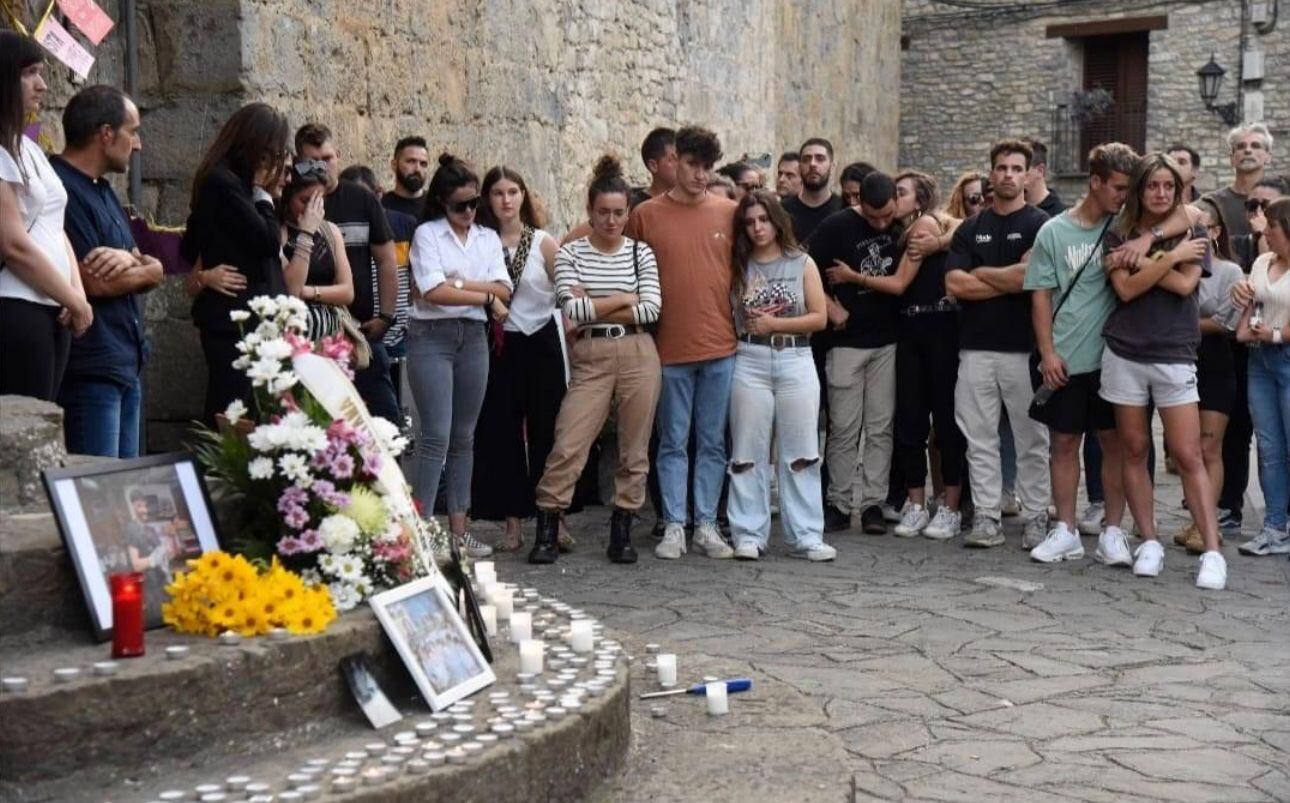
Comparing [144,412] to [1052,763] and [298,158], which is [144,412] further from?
[1052,763]

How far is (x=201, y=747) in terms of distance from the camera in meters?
3.80

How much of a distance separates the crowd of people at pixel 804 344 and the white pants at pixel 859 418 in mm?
14

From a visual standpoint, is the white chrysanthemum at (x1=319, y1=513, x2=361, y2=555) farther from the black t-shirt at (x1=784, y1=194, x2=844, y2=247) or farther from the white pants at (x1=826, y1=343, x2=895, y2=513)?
the black t-shirt at (x1=784, y1=194, x2=844, y2=247)

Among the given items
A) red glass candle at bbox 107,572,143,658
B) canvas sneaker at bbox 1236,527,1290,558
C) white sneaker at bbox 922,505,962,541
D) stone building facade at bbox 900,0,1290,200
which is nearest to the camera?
red glass candle at bbox 107,572,143,658

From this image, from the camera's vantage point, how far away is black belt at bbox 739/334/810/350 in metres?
8.38

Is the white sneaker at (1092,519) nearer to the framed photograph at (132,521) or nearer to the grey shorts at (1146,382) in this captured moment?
the grey shorts at (1146,382)

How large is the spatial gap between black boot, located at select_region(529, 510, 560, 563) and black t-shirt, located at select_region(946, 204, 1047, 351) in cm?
217

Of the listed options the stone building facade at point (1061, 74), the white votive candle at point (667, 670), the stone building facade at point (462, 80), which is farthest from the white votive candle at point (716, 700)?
the stone building facade at point (1061, 74)

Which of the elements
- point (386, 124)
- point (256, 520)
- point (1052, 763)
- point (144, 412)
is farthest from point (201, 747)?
point (386, 124)

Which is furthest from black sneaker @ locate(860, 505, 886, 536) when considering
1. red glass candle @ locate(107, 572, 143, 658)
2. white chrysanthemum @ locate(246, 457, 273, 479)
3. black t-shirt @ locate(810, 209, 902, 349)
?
red glass candle @ locate(107, 572, 143, 658)

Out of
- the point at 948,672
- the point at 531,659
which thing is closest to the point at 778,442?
the point at 948,672

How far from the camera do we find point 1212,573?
7.79 m

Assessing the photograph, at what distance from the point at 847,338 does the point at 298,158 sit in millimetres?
2778

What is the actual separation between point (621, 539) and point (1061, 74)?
1920 cm
